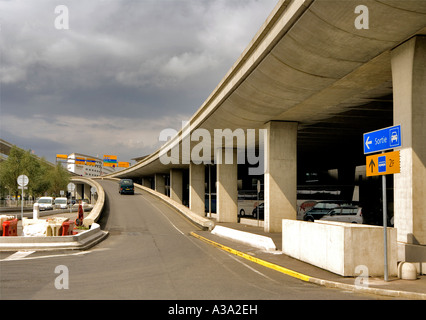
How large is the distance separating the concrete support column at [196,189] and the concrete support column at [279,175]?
28.0 meters

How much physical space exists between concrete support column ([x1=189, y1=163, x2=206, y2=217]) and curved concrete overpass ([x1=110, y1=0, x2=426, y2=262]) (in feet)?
69.8

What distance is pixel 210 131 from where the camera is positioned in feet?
108

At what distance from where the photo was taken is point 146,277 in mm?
9992

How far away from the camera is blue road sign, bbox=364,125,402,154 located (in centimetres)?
942

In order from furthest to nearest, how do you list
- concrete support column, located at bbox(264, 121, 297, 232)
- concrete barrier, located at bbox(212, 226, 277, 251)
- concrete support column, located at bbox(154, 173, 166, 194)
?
1. concrete support column, located at bbox(154, 173, 166, 194)
2. concrete support column, located at bbox(264, 121, 297, 232)
3. concrete barrier, located at bbox(212, 226, 277, 251)

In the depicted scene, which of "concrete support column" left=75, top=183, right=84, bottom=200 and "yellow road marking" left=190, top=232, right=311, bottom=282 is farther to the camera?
"concrete support column" left=75, top=183, right=84, bottom=200

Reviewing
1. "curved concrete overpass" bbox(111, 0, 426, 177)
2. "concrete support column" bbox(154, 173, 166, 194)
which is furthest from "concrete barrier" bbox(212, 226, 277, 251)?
"concrete support column" bbox(154, 173, 166, 194)
